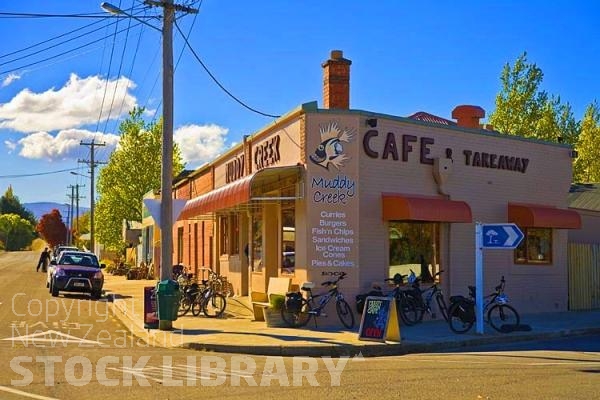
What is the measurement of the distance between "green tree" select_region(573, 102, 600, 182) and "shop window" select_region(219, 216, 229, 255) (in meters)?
23.0

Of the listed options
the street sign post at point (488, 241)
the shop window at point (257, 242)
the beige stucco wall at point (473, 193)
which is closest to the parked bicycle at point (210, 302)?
the shop window at point (257, 242)

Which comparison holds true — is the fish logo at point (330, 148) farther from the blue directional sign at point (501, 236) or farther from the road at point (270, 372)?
the road at point (270, 372)

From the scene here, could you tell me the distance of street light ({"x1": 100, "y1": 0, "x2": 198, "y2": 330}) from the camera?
16109 mm

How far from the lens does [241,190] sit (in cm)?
1709

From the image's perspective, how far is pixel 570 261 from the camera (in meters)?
21.6

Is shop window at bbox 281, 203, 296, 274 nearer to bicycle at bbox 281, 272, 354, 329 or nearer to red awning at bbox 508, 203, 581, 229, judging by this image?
bicycle at bbox 281, 272, 354, 329

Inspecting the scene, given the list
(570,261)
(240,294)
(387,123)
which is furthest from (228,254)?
(570,261)

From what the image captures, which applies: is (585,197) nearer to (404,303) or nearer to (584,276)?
(584,276)

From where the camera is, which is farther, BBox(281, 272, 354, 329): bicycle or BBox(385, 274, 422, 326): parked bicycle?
BBox(385, 274, 422, 326): parked bicycle

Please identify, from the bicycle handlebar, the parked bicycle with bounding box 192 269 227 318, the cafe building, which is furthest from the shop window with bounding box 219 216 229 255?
the bicycle handlebar

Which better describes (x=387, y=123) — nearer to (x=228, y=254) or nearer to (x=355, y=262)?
(x=355, y=262)

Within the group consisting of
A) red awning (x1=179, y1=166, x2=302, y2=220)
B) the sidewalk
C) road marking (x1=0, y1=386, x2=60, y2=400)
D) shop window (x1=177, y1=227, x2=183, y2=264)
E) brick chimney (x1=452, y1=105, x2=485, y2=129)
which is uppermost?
brick chimney (x1=452, y1=105, x2=485, y2=129)

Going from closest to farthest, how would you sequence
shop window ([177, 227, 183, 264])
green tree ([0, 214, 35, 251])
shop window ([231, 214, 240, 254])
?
shop window ([231, 214, 240, 254]) < shop window ([177, 227, 183, 264]) < green tree ([0, 214, 35, 251])

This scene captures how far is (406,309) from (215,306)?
5.16 m
